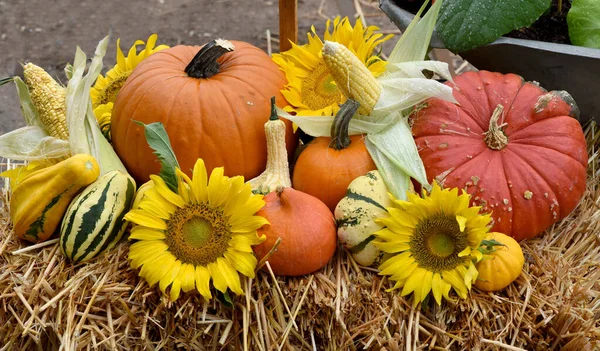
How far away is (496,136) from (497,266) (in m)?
0.37

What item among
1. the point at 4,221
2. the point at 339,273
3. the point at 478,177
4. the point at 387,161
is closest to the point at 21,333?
the point at 4,221

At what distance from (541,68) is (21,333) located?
164 cm

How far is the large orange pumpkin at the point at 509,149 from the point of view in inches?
67.8

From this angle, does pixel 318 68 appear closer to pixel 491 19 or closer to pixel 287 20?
pixel 287 20

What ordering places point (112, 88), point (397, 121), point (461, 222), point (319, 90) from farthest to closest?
1. point (112, 88)
2. point (319, 90)
3. point (397, 121)
4. point (461, 222)

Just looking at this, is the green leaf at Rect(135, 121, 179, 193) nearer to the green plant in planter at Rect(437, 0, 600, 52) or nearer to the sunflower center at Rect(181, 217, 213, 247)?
the sunflower center at Rect(181, 217, 213, 247)

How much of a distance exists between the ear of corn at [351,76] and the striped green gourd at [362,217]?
0.82 ft

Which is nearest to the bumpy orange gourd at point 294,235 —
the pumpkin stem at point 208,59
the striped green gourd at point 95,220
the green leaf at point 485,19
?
the striped green gourd at point 95,220

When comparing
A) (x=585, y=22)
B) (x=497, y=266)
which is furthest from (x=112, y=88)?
(x=585, y=22)

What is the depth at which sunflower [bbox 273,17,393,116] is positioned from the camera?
1.96 metres

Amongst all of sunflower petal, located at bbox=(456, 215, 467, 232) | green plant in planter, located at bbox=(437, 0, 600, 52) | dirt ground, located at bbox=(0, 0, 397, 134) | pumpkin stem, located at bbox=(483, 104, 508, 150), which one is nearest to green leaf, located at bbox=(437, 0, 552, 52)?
green plant in planter, located at bbox=(437, 0, 600, 52)

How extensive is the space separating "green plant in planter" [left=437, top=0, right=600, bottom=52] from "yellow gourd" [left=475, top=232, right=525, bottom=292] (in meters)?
0.65

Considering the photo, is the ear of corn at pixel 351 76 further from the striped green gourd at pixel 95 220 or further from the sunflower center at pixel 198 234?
the striped green gourd at pixel 95 220

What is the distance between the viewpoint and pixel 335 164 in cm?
175
